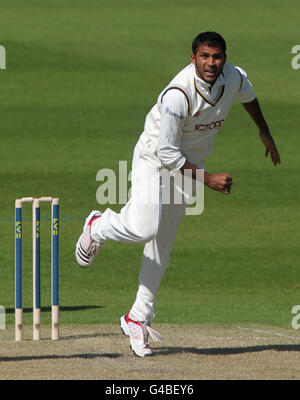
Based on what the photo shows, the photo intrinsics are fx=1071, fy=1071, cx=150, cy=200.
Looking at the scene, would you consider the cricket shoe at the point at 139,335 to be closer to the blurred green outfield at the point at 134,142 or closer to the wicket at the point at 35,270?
the wicket at the point at 35,270

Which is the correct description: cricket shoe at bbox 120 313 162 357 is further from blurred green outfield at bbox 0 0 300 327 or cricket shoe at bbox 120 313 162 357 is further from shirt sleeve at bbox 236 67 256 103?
blurred green outfield at bbox 0 0 300 327

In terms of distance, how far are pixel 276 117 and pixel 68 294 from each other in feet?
36.2

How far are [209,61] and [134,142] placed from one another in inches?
485

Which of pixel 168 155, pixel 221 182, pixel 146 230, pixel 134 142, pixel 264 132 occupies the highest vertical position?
pixel 134 142

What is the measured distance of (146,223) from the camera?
6738 millimetres

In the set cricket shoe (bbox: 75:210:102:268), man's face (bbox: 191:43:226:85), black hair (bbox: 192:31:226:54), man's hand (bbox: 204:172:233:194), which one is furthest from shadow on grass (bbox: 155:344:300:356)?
black hair (bbox: 192:31:226:54)

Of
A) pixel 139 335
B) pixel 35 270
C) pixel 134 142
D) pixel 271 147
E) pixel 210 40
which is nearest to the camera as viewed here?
pixel 210 40

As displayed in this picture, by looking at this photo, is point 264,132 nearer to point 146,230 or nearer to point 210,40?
point 210,40

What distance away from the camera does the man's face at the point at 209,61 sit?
21.5ft

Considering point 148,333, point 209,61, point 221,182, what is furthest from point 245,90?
point 148,333

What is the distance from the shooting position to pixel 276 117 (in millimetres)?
20828

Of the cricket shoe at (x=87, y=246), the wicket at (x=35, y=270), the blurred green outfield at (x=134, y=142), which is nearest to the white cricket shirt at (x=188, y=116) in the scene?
the cricket shoe at (x=87, y=246)
